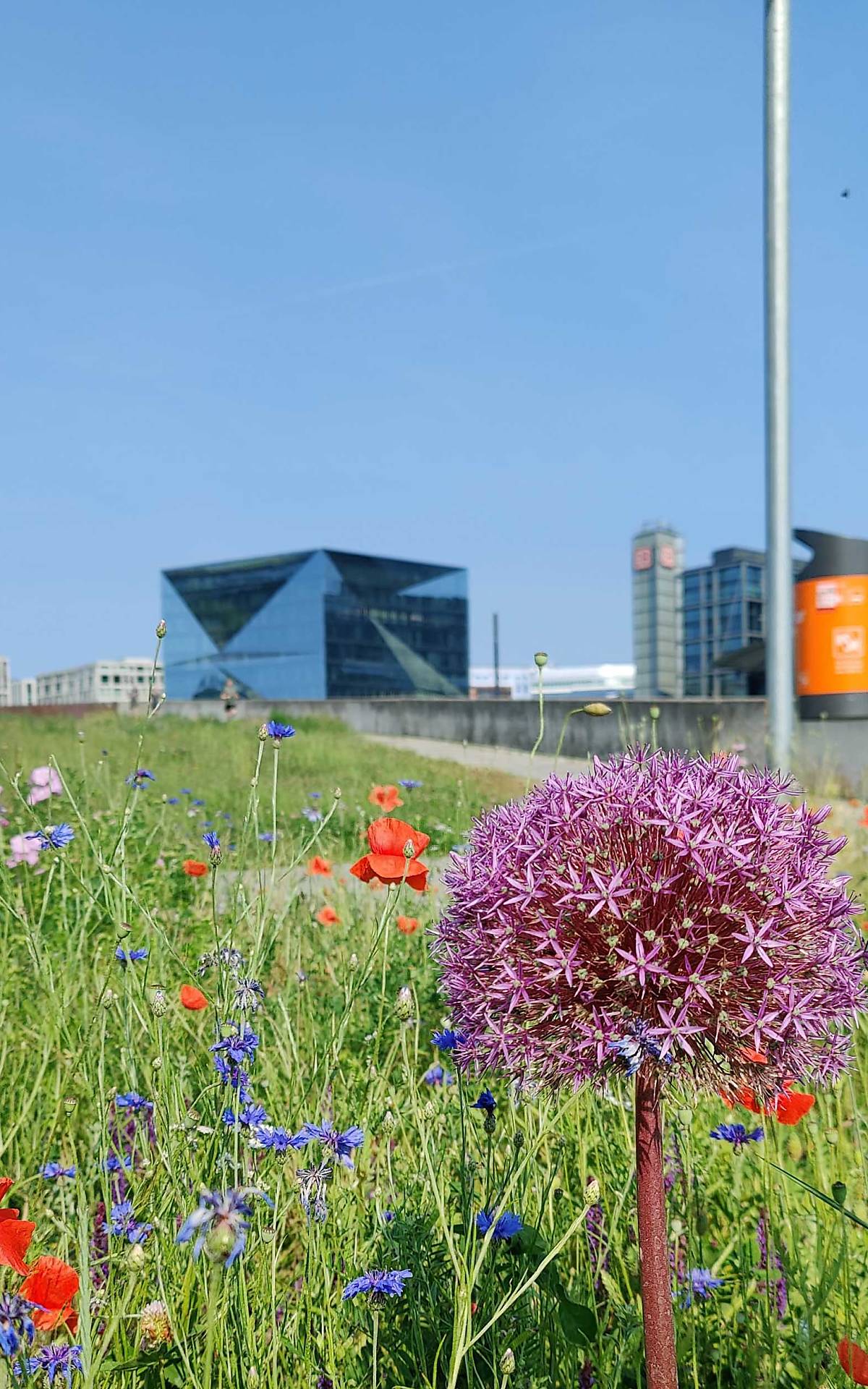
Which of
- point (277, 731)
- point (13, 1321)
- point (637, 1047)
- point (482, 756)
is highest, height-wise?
point (277, 731)

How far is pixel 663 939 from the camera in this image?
4.32ft

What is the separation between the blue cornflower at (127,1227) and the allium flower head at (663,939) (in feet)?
2.82

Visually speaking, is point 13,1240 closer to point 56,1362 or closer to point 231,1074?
point 56,1362

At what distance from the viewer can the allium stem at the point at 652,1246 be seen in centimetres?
126

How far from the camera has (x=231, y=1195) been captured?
0.99m

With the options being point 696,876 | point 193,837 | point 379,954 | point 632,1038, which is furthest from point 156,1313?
point 193,837

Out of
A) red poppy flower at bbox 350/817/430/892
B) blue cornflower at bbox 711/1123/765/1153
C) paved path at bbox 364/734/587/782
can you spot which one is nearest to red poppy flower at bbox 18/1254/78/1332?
red poppy flower at bbox 350/817/430/892

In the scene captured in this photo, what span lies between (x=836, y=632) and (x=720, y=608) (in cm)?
7669

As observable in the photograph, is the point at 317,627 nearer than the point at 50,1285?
No

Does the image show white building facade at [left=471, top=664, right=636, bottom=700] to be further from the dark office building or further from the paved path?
the paved path

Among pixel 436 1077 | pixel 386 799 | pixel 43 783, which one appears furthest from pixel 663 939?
pixel 43 783

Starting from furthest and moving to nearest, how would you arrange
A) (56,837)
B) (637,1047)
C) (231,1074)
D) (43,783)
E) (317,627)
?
1. (317,627)
2. (43,783)
3. (56,837)
4. (231,1074)
5. (637,1047)

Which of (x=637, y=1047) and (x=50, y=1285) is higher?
(x=637, y=1047)

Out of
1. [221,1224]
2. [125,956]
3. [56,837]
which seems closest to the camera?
[221,1224]
